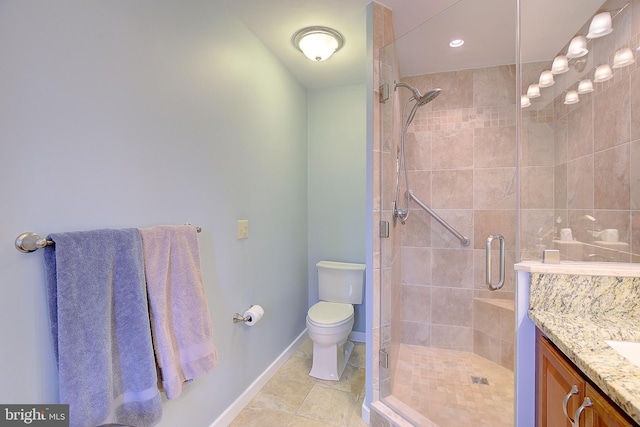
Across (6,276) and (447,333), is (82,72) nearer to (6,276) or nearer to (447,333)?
(6,276)

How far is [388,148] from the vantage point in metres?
1.77

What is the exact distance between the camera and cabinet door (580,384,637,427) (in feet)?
2.03

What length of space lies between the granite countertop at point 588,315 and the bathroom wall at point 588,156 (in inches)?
6.9

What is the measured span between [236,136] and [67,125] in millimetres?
898

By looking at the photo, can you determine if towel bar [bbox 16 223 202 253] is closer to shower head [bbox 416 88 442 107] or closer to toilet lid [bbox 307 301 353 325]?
toilet lid [bbox 307 301 353 325]

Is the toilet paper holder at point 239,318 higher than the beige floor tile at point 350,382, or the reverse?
the toilet paper holder at point 239,318

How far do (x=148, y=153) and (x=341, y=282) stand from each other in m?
1.83

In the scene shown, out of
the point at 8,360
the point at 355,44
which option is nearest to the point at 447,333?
the point at 355,44

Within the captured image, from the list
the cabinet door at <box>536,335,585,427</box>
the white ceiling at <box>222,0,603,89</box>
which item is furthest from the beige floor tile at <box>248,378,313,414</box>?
the white ceiling at <box>222,0,603,89</box>

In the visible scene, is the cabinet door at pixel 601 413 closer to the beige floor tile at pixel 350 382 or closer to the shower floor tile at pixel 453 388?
the shower floor tile at pixel 453 388

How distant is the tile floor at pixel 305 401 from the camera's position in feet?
5.44

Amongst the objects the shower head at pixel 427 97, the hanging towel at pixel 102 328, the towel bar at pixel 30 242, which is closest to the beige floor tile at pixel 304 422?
the hanging towel at pixel 102 328

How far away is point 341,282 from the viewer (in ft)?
8.23

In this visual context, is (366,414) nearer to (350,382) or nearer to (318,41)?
(350,382)
